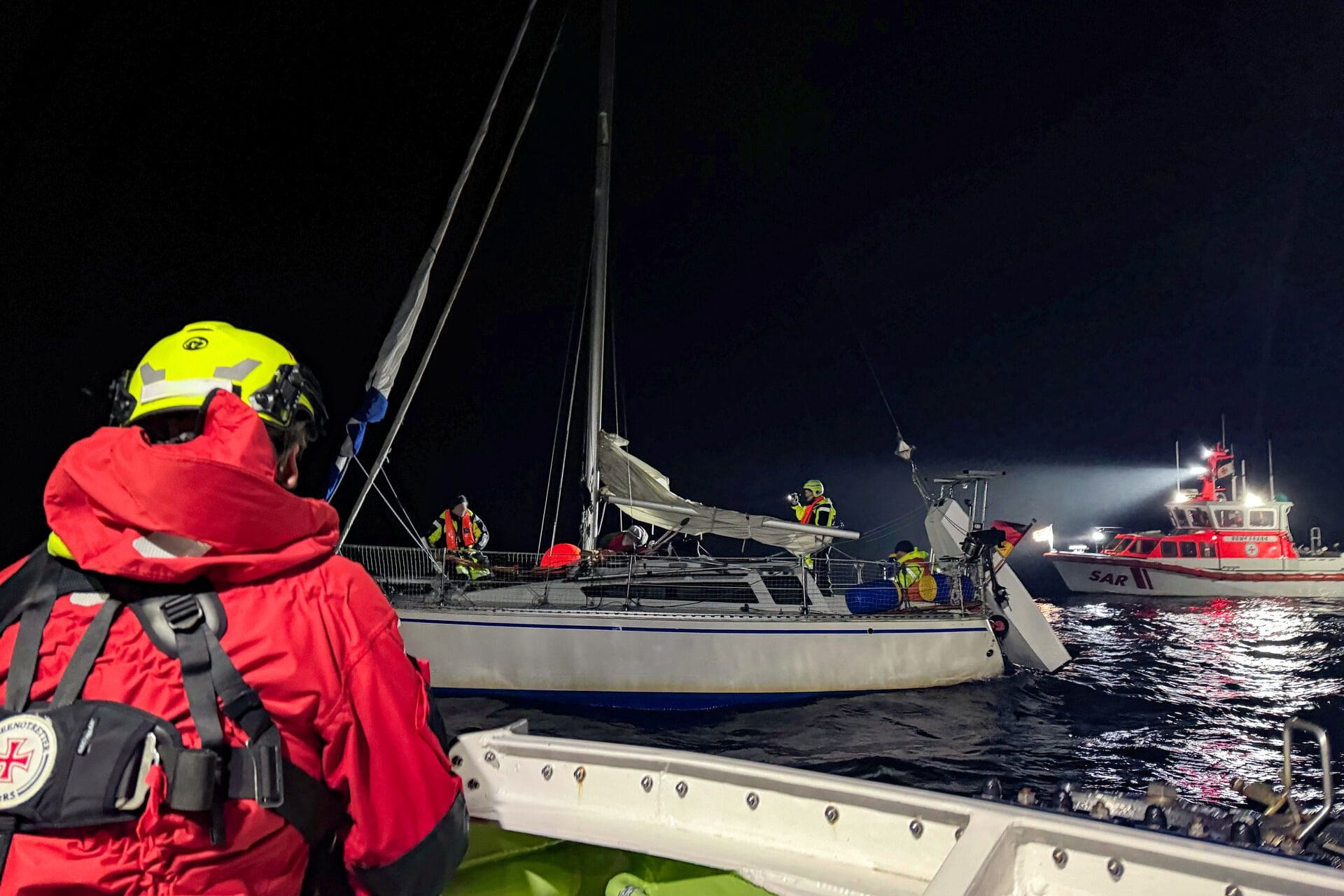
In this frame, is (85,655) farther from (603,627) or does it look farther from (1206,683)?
(1206,683)

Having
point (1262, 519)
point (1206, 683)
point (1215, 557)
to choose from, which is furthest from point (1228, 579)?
point (1206, 683)

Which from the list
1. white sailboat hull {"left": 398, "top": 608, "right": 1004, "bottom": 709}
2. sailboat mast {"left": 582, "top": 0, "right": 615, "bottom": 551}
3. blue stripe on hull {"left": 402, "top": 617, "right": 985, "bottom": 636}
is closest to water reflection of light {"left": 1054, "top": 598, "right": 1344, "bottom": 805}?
white sailboat hull {"left": 398, "top": 608, "right": 1004, "bottom": 709}

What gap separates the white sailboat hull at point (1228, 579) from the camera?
27672mm

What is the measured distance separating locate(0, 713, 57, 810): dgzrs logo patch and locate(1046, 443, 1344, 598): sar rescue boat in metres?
34.5

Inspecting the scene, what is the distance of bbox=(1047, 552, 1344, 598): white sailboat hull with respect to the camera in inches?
1089

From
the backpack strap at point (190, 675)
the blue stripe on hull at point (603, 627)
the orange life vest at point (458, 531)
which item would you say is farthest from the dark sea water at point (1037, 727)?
the backpack strap at point (190, 675)

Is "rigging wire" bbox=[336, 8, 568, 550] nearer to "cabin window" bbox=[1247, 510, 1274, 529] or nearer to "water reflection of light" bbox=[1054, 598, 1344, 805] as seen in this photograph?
"water reflection of light" bbox=[1054, 598, 1344, 805]

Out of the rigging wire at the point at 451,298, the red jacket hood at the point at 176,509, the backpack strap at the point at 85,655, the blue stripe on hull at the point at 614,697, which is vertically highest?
the rigging wire at the point at 451,298

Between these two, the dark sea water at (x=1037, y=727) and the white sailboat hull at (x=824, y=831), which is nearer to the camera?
the white sailboat hull at (x=824, y=831)

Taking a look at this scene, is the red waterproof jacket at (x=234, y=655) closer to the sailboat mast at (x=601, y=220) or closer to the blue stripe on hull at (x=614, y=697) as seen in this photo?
the blue stripe on hull at (x=614, y=697)

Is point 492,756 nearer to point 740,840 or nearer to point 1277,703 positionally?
point 740,840

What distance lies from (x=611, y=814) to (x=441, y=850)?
1.10 metres

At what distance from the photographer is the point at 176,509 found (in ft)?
3.81

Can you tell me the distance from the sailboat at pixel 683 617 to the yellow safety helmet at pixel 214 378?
251 inches
